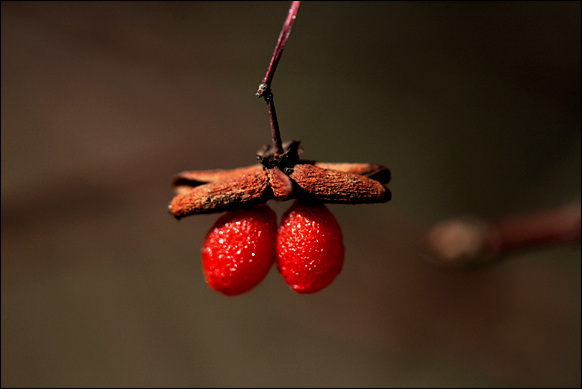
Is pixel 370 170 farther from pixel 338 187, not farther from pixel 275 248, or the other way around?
pixel 275 248

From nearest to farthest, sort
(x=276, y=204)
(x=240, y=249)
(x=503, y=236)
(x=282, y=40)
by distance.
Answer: (x=282, y=40) < (x=240, y=249) < (x=503, y=236) < (x=276, y=204)

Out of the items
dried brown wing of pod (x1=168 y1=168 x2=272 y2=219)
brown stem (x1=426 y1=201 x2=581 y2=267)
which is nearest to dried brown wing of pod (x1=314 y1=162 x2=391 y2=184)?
dried brown wing of pod (x1=168 y1=168 x2=272 y2=219)

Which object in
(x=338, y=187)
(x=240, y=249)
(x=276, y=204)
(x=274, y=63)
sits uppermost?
(x=276, y=204)

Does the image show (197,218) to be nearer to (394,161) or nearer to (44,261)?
(44,261)

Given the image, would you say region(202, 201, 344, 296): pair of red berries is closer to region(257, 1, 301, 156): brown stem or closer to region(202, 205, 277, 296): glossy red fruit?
region(202, 205, 277, 296): glossy red fruit

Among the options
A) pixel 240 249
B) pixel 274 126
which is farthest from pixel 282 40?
pixel 240 249

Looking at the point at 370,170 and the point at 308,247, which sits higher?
the point at 370,170

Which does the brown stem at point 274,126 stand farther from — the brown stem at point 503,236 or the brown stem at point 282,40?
the brown stem at point 503,236
